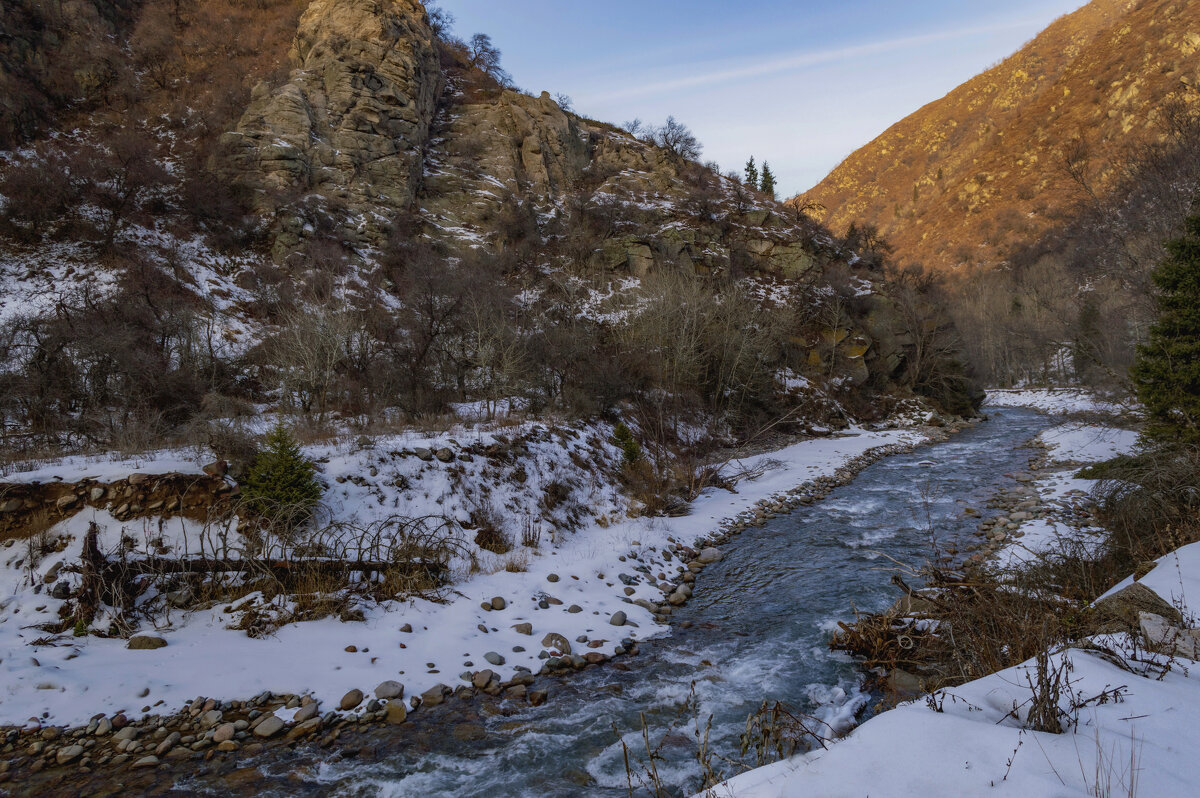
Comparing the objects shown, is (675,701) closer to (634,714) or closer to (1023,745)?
(634,714)

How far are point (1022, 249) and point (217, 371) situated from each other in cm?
10122

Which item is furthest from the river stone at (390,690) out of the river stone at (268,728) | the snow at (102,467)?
the snow at (102,467)

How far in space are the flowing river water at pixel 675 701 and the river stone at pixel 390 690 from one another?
40 cm

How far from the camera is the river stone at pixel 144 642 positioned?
6.14 m

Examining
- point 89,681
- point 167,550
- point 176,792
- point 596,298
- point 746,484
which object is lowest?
point 746,484

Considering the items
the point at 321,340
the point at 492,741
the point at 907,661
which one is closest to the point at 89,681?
the point at 492,741

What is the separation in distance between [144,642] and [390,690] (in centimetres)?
296

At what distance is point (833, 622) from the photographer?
25.3 feet

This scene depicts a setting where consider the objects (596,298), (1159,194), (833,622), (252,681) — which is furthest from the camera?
(596,298)

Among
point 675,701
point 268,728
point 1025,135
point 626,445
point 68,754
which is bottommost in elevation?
point 675,701

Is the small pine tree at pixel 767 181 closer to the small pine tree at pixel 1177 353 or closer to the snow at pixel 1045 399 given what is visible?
the snow at pixel 1045 399

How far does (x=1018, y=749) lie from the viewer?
8.94ft

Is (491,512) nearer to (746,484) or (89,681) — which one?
(89,681)

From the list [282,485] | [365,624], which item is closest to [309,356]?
[282,485]
